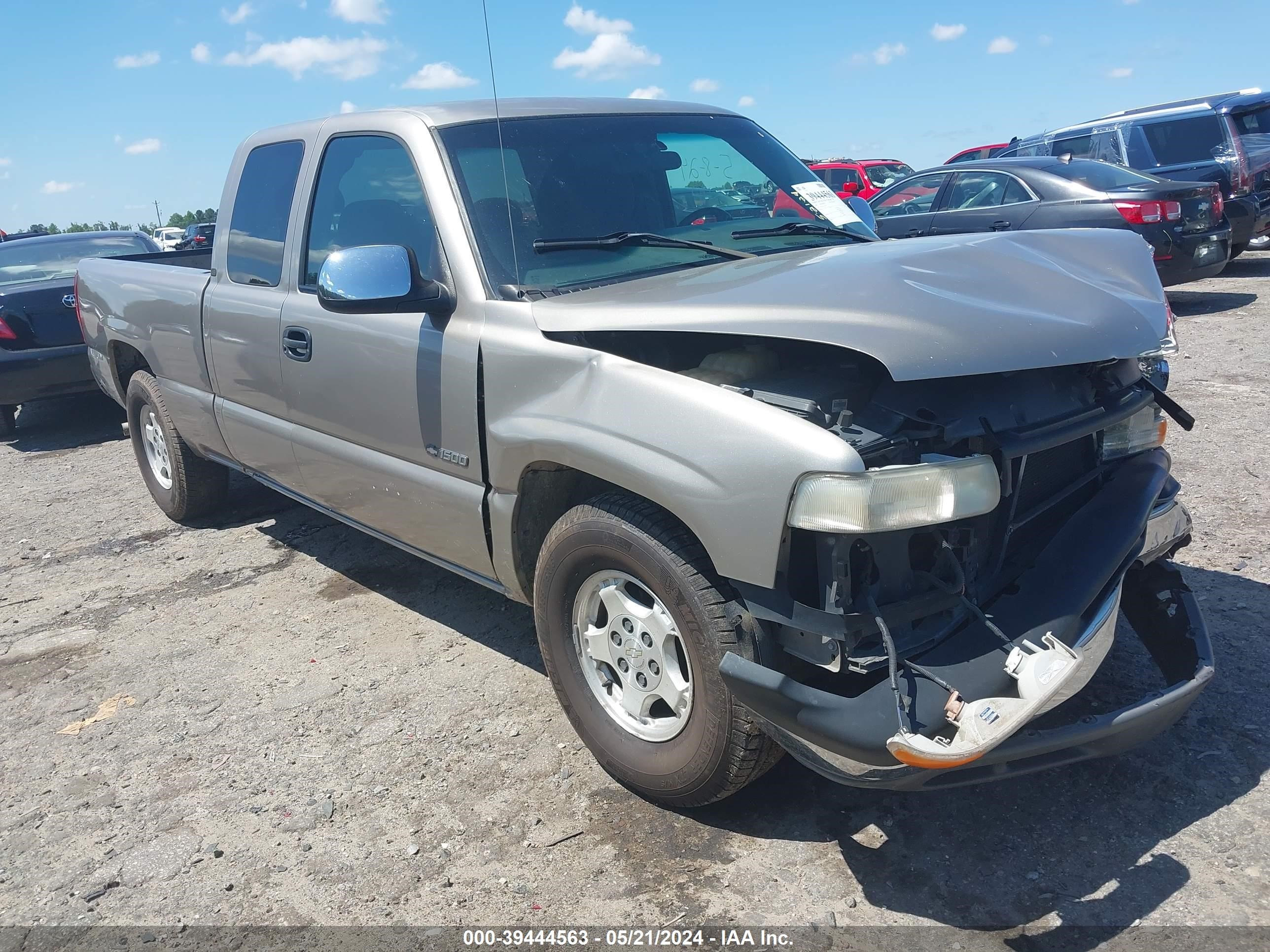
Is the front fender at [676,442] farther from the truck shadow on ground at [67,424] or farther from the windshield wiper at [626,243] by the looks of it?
the truck shadow on ground at [67,424]

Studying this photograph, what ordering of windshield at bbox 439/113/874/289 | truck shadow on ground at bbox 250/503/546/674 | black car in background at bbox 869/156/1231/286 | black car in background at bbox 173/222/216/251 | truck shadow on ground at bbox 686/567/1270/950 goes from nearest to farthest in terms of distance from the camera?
1. truck shadow on ground at bbox 686/567/1270/950
2. windshield at bbox 439/113/874/289
3. truck shadow on ground at bbox 250/503/546/674
4. black car in background at bbox 869/156/1231/286
5. black car in background at bbox 173/222/216/251

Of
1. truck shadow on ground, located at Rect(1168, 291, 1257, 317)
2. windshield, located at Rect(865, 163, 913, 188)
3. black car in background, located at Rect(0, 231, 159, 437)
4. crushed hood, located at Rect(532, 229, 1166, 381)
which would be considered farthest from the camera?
windshield, located at Rect(865, 163, 913, 188)

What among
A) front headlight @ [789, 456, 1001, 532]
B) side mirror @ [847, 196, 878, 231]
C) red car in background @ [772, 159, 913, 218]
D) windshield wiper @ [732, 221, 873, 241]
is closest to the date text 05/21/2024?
front headlight @ [789, 456, 1001, 532]

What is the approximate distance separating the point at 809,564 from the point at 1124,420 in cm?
117

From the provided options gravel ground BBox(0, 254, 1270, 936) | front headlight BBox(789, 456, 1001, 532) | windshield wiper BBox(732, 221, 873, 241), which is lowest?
gravel ground BBox(0, 254, 1270, 936)

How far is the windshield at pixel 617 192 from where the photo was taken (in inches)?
127

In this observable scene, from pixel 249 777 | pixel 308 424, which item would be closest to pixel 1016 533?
pixel 249 777

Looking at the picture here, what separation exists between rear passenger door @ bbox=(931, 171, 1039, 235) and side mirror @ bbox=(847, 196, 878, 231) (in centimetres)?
527

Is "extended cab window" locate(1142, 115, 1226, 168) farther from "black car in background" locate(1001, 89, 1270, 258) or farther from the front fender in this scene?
the front fender

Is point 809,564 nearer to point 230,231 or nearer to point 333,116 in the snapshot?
point 333,116

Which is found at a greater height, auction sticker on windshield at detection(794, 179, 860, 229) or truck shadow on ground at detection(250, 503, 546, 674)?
auction sticker on windshield at detection(794, 179, 860, 229)

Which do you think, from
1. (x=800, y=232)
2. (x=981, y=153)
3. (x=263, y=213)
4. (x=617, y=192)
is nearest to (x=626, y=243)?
(x=617, y=192)

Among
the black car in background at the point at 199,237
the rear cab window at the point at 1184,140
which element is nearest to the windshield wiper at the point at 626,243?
the black car in background at the point at 199,237

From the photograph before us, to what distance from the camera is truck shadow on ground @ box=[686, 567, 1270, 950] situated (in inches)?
94.7
